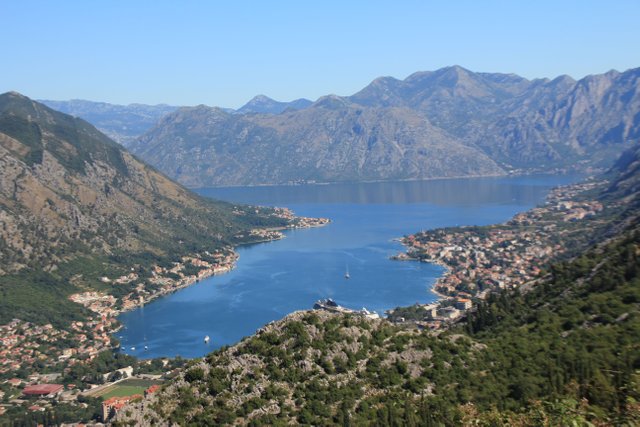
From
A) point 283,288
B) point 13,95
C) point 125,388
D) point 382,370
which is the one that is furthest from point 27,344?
point 13,95

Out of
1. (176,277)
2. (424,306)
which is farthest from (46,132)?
(424,306)

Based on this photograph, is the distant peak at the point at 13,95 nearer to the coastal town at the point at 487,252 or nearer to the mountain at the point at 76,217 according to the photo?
the mountain at the point at 76,217

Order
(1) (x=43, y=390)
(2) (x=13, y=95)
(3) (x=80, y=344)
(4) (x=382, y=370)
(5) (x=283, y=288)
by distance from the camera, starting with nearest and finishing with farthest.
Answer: (4) (x=382, y=370) < (1) (x=43, y=390) < (3) (x=80, y=344) < (5) (x=283, y=288) < (2) (x=13, y=95)

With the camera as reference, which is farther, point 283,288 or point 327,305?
point 283,288

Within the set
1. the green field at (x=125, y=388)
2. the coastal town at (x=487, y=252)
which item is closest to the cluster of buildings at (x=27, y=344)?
the green field at (x=125, y=388)

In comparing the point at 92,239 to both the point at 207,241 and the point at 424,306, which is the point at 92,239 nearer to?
the point at 207,241

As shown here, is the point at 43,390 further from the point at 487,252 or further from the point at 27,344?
the point at 487,252

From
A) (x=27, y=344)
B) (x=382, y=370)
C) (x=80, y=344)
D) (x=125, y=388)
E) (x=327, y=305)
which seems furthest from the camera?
(x=327, y=305)
